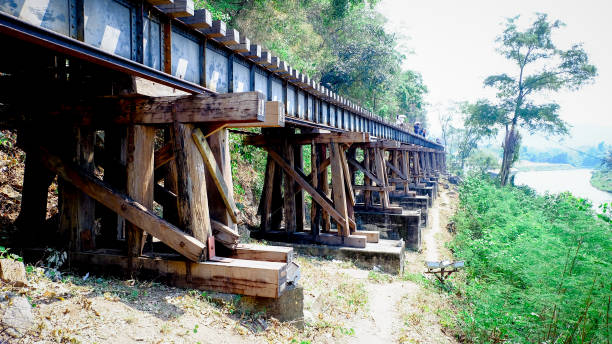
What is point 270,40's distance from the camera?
49.3ft

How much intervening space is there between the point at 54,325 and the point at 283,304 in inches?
76.0

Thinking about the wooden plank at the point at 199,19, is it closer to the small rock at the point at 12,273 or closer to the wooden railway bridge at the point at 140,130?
the wooden railway bridge at the point at 140,130

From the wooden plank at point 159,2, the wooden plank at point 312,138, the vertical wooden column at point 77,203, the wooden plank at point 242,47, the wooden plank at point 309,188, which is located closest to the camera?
the wooden plank at point 159,2

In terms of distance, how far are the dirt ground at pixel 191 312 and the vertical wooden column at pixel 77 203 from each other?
0.37m

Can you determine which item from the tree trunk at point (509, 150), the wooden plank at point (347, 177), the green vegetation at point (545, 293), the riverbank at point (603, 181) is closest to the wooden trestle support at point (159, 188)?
the green vegetation at point (545, 293)

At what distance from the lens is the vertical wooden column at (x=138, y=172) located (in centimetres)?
366

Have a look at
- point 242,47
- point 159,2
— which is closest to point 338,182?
point 242,47

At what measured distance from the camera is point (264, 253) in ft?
12.9

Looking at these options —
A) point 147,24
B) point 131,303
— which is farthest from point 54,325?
point 147,24

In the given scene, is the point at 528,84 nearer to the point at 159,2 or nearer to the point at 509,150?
the point at 509,150

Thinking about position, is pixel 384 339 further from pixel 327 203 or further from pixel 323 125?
pixel 323 125

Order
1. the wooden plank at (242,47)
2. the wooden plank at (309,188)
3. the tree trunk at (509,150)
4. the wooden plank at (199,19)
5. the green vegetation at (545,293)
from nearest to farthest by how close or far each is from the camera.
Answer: the wooden plank at (199,19) < the wooden plank at (242,47) < the green vegetation at (545,293) < the wooden plank at (309,188) < the tree trunk at (509,150)

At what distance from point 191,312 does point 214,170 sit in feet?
4.37

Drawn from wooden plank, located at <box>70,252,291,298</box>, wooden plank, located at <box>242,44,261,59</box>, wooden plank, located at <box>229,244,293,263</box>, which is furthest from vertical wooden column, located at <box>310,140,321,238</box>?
wooden plank, located at <box>70,252,291,298</box>
